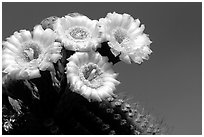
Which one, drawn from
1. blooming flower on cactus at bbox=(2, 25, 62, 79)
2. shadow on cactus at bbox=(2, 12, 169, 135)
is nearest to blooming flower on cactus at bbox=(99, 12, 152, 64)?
shadow on cactus at bbox=(2, 12, 169, 135)

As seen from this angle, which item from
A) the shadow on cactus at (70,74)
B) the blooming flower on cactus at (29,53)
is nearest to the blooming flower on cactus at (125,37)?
the shadow on cactus at (70,74)

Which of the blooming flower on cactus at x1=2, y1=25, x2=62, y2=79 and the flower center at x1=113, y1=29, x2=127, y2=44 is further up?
the flower center at x1=113, y1=29, x2=127, y2=44

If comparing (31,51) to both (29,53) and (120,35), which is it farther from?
(120,35)

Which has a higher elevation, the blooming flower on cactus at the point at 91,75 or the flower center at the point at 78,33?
the flower center at the point at 78,33

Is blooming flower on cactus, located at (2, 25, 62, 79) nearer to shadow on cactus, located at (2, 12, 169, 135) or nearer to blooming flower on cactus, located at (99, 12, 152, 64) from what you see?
shadow on cactus, located at (2, 12, 169, 135)

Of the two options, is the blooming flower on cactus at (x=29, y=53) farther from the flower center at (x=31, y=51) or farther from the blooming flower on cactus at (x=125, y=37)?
the blooming flower on cactus at (x=125, y=37)

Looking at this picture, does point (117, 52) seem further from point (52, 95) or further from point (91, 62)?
point (52, 95)

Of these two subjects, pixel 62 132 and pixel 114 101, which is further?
pixel 114 101

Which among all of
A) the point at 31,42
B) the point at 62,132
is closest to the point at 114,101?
the point at 62,132
